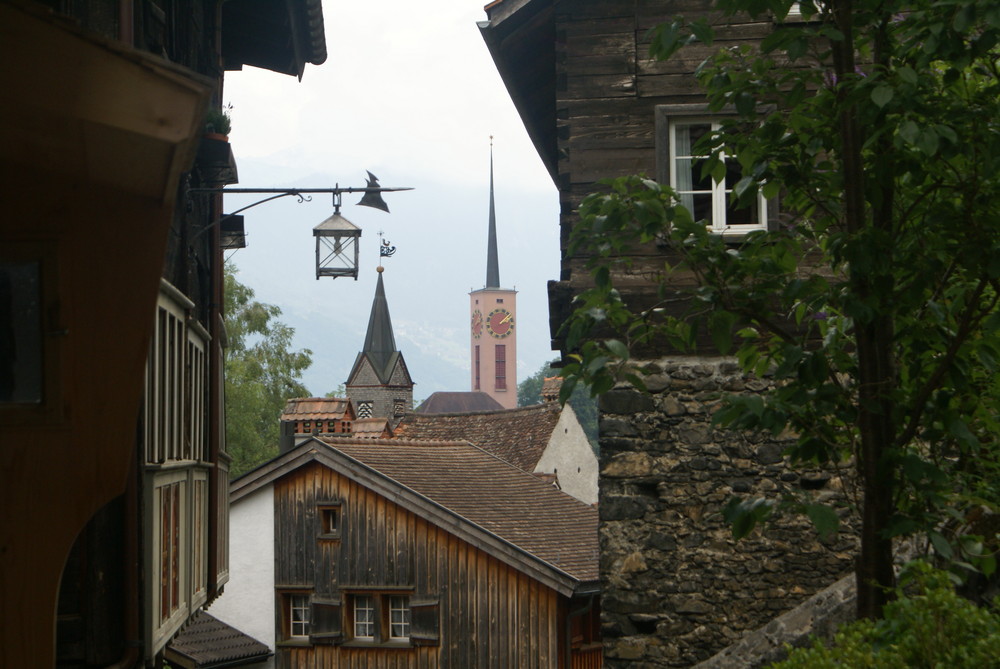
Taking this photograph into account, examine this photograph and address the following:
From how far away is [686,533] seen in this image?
9.49 m

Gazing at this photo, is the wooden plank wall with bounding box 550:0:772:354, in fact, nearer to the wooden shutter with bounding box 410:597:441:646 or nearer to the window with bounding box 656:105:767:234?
the window with bounding box 656:105:767:234

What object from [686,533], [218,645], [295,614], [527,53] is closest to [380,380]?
[295,614]

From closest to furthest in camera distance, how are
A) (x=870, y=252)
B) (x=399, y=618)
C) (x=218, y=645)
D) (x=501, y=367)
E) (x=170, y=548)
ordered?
(x=870, y=252) < (x=170, y=548) < (x=218, y=645) < (x=399, y=618) < (x=501, y=367)

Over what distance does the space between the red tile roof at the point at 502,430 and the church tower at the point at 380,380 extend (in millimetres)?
30062

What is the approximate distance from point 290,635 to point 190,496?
12.2 m

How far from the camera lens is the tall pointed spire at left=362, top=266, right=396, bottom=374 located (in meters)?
74.9

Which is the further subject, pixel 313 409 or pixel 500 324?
pixel 500 324

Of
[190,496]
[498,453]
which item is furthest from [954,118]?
[498,453]

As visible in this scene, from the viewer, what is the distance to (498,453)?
4016 cm

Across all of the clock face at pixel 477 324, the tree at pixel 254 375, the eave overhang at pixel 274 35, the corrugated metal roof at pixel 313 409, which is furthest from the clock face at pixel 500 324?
the eave overhang at pixel 274 35

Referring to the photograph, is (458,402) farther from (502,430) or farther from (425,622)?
(425,622)

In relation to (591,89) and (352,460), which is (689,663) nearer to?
(591,89)

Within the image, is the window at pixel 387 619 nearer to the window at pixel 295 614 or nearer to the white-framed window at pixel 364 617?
the white-framed window at pixel 364 617

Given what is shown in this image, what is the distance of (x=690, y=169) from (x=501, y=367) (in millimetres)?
122210
